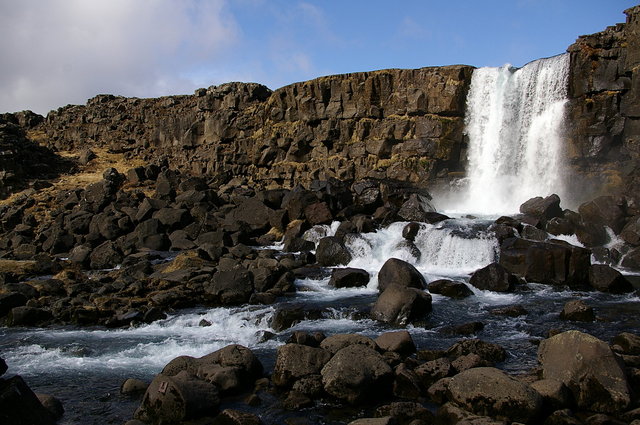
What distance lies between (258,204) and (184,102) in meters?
25.0

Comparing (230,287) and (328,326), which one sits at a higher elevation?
(230,287)

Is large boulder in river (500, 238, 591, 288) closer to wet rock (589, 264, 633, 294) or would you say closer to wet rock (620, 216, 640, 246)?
wet rock (589, 264, 633, 294)

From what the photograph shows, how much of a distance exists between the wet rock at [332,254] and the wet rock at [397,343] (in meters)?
12.1

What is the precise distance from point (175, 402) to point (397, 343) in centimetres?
526

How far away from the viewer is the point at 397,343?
1217 centimetres

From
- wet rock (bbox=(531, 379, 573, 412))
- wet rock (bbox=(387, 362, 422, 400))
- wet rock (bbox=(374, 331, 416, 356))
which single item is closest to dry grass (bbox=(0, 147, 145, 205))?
wet rock (bbox=(374, 331, 416, 356))

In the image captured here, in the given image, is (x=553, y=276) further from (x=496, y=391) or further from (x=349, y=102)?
(x=349, y=102)

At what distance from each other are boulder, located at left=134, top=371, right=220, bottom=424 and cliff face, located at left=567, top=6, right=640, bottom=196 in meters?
25.6

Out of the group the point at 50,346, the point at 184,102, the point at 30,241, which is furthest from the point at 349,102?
the point at 50,346

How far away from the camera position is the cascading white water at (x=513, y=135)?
31234 millimetres

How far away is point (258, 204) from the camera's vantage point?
33.0m

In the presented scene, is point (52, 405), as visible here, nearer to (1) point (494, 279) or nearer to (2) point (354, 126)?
(1) point (494, 279)

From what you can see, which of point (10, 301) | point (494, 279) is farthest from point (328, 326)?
point (10, 301)

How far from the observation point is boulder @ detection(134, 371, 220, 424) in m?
9.27
